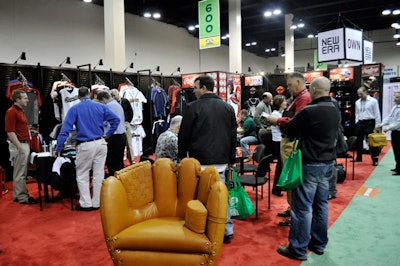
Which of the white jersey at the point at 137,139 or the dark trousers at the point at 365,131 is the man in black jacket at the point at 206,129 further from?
the dark trousers at the point at 365,131

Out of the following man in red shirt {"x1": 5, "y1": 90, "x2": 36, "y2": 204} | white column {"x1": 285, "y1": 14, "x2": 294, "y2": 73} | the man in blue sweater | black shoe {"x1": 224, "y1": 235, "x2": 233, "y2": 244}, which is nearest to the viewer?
black shoe {"x1": 224, "y1": 235, "x2": 233, "y2": 244}

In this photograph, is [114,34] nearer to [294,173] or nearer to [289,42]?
[294,173]

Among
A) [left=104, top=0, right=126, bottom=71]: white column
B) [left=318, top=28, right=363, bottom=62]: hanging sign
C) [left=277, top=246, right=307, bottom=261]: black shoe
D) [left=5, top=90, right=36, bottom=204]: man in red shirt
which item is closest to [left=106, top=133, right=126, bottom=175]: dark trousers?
[left=5, top=90, right=36, bottom=204]: man in red shirt

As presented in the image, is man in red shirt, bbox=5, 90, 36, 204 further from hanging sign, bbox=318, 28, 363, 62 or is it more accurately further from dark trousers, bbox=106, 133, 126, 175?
hanging sign, bbox=318, 28, 363, 62

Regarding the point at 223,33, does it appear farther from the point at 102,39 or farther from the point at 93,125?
the point at 93,125

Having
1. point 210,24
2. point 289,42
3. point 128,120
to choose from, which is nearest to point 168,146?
point 128,120

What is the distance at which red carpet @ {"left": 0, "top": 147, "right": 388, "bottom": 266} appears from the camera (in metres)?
3.13

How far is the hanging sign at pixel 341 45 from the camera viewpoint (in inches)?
253

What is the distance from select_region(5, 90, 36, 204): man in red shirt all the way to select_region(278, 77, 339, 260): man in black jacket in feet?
12.7

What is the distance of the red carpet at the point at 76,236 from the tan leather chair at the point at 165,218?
0.69 m

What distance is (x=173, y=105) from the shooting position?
9555 mm

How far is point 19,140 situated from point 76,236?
6.57 feet

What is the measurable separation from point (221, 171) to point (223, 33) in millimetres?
14872

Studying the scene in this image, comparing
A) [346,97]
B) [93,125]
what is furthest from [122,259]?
[346,97]
